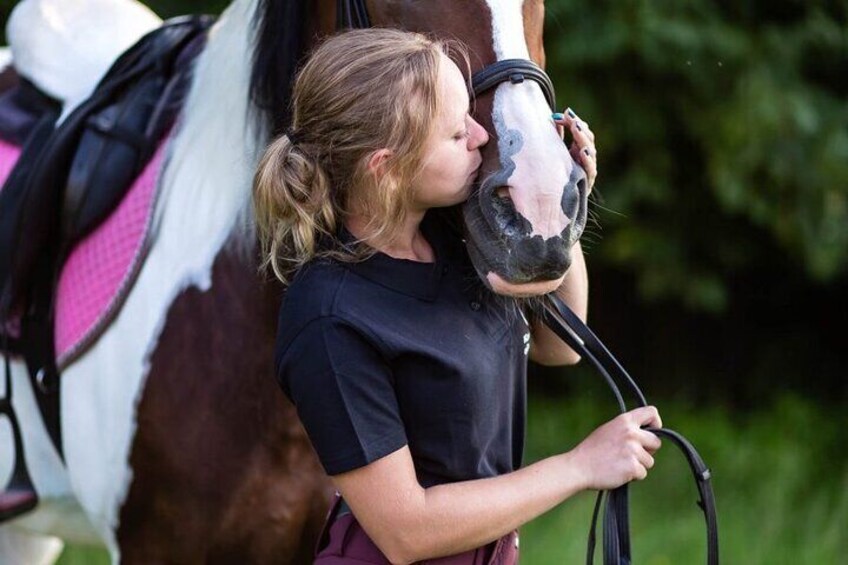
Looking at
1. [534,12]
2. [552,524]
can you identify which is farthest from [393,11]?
[552,524]

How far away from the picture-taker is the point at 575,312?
1932 mm

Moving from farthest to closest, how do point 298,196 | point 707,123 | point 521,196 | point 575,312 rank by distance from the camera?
point 707,123 → point 575,312 → point 298,196 → point 521,196

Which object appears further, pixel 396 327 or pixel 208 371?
pixel 208 371

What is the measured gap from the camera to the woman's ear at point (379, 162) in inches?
63.1

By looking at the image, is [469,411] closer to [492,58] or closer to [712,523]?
[712,523]

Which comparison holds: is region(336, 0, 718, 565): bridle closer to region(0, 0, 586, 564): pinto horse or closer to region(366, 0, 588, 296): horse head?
region(366, 0, 588, 296): horse head

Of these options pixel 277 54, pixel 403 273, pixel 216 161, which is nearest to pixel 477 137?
pixel 403 273

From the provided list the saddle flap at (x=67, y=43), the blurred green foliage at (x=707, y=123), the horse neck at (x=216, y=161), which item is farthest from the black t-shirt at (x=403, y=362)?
the blurred green foliage at (x=707, y=123)

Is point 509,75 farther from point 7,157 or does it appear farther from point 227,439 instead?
point 7,157

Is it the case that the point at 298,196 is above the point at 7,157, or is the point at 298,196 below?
above

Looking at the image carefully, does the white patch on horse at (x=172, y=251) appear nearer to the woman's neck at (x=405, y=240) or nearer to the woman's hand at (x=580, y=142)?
the woman's neck at (x=405, y=240)

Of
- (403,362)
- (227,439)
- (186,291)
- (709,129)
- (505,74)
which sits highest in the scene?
(505,74)

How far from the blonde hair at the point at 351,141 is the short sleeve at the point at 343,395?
11 centimetres

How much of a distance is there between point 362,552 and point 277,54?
83 cm
